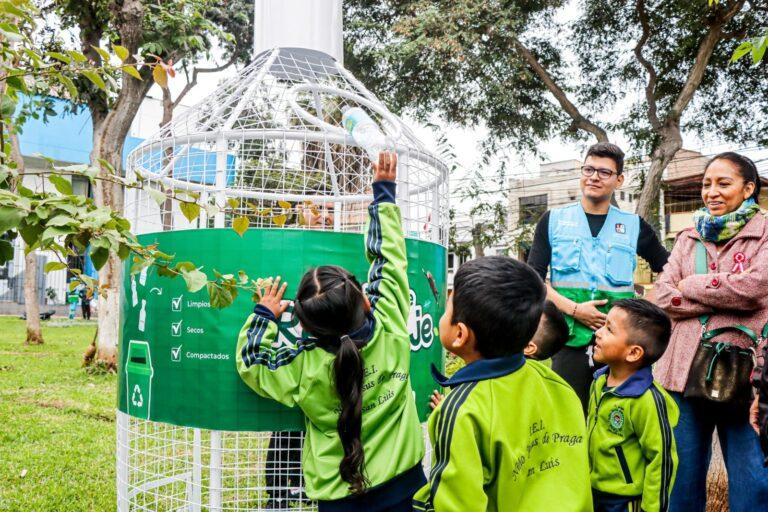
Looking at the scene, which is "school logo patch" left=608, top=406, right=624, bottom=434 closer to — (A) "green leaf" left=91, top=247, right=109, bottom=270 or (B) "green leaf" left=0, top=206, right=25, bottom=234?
(A) "green leaf" left=91, top=247, right=109, bottom=270

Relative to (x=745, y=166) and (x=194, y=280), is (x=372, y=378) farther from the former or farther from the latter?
(x=745, y=166)

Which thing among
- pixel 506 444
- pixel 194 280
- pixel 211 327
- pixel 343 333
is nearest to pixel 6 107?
pixel 194 280

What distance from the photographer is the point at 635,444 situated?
7.79 feet

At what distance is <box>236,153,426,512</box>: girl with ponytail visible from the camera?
2283 millimetres

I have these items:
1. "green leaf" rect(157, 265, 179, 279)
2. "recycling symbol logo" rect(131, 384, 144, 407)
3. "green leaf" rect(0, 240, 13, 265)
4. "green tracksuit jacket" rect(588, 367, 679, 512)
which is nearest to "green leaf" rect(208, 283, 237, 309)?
"green leaf" rect(157, 265, 179, 279)

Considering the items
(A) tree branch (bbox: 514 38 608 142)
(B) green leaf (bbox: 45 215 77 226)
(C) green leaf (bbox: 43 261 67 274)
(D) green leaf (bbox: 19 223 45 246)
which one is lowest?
(C) green leaf (bbox: 43 261 67 274)

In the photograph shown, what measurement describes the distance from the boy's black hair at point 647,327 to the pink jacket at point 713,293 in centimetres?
17

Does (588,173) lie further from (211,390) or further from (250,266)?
(211,390)

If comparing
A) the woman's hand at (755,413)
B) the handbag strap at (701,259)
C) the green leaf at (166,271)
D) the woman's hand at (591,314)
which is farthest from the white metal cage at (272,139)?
the woman's hand at (755,413)

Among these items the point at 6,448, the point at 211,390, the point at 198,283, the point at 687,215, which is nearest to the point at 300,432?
the point at 211,390

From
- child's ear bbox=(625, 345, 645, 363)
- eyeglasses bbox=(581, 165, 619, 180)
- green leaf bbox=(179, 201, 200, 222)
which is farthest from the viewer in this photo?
eyeglasses bbox=(581, 165, 619, 180)

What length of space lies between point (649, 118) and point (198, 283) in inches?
378

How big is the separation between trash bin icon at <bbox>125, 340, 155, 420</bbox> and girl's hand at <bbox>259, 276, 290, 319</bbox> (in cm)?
62

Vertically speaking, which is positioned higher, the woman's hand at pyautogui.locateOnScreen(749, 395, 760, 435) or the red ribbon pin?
the red ribbon pin
